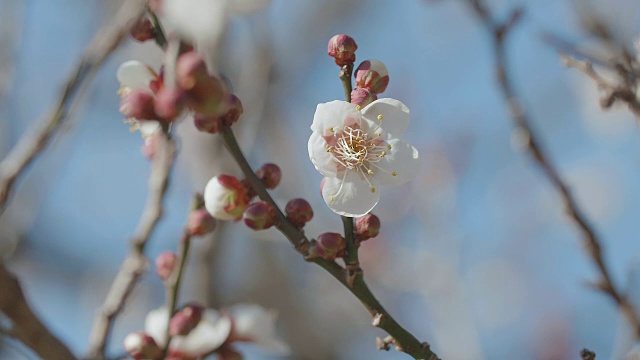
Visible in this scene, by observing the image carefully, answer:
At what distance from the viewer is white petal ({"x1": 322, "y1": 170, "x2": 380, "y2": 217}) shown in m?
1.07

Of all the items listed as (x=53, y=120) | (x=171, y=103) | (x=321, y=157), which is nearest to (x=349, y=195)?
(x=321, y=157)

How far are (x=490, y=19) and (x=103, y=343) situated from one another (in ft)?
3.62

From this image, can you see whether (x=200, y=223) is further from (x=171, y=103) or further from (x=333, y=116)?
(x=171, y=103)

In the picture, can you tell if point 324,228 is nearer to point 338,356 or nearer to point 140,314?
point 338,356

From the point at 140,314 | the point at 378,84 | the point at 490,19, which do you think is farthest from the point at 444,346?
the point at 140,314

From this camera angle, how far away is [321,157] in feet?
3.79

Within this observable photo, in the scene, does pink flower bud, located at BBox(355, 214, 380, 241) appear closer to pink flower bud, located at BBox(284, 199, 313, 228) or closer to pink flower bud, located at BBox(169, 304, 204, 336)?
pink flower bud, located at BBox(284, 199, 313, 228)

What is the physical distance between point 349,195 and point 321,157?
3.7 inches

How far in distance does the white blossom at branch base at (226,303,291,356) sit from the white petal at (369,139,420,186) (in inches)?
17.2

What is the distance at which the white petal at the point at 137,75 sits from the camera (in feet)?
3.55

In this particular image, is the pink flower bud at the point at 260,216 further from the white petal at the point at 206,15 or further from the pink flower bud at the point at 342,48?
the white petal at the point at 206,15

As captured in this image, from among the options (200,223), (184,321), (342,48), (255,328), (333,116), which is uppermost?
(342,48)

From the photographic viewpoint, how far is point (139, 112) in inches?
29.9

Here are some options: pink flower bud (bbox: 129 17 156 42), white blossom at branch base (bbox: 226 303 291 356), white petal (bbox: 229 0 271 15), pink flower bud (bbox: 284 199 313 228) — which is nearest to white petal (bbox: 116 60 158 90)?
pink flower bud (bbox: 129 17 156 42)
